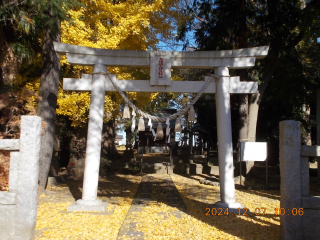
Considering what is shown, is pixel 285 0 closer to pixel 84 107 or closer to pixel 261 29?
pixel 261 29

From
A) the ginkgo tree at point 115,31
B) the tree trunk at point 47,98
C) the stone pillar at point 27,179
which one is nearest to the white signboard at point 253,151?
the ginkgo tree at point 115,31

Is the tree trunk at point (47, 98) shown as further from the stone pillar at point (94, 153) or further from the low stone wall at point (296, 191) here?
the low stone wall at point (296, 191)

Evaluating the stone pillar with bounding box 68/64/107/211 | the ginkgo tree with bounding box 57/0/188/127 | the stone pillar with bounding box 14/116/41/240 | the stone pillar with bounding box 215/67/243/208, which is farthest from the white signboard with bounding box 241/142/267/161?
the stone pillar with bounding box 14/116/41/240

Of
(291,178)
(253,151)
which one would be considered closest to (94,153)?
(291,178)

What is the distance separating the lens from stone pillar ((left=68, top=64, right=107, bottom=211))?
679 cm

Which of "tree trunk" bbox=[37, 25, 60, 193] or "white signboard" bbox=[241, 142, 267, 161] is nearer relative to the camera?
"tree trunk" bbox=[37, 25, 60, 193]

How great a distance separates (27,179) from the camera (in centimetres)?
461

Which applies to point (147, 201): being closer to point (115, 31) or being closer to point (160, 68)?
point (160, 68)

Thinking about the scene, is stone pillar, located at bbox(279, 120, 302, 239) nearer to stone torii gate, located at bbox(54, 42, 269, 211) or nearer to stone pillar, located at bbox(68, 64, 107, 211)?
stone torii gate, located at bbox(54, 42, 269, 211)

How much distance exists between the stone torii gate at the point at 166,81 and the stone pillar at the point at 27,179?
7.74ft

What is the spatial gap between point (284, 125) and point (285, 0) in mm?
8150

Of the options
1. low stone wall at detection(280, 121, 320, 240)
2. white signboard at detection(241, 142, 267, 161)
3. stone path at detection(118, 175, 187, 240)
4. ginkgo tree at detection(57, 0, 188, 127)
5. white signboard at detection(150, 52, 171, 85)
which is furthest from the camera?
white signboard at detection(241, 142, 267, 161)

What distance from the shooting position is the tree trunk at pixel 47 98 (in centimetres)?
841

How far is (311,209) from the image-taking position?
4.72m
